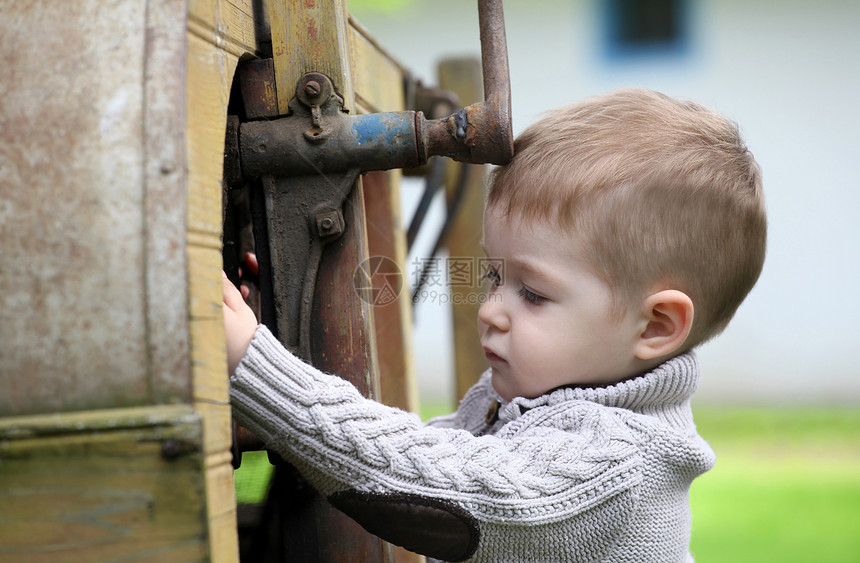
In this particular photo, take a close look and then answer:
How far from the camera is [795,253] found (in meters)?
7.59

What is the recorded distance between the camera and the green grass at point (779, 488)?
14.4 ft

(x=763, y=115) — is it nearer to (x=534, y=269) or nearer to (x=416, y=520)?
(x=534, y=269)

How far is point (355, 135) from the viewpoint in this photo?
3.87 feet

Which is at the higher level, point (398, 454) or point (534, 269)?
point (534, 269)

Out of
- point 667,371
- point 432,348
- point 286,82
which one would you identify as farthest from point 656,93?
point 432,348

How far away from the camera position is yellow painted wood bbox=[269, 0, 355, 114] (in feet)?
3.94

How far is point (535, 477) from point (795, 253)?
726 cm

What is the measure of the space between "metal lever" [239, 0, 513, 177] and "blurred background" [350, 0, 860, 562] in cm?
613

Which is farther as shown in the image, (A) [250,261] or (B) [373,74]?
(B) [373,74]

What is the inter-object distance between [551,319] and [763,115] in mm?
→ 7367

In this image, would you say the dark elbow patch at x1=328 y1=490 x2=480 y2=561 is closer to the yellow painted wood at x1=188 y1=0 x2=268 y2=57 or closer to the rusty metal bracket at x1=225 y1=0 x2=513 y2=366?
the rusty metal bracket at x1=225 y1=0 x2=513 y2=366

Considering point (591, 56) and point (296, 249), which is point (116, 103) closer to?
point (296, 249)

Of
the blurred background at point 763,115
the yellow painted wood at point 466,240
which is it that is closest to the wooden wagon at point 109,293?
the yellow painted wood at point 466,240

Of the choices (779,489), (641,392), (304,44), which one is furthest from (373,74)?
(779,489)
